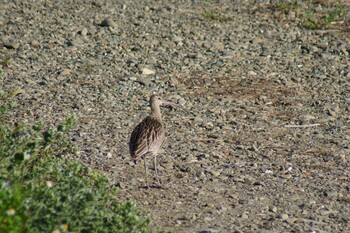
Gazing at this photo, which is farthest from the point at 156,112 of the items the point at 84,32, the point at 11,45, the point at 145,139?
the point at 84,32

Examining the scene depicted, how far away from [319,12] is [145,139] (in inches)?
358

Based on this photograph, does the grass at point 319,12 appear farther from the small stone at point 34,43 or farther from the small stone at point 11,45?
the small stone at point 11,45

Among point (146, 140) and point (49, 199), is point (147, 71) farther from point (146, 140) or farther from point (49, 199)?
point (49, 199)

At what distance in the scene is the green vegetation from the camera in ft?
22.5

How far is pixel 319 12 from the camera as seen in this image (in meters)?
18.3

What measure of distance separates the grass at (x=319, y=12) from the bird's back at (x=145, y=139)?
763 cm

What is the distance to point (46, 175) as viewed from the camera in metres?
8.45

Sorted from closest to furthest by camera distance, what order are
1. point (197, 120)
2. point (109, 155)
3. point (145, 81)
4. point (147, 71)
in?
point (109, 155) → point (197, 120) → point (145, 81) → point (147, 71)

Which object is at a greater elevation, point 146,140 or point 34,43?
point 34,43

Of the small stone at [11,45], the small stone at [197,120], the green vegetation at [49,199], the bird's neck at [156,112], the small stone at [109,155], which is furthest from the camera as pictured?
the small stone at [11,45]

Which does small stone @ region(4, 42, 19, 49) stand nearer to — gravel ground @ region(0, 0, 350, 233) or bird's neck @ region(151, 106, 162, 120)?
gravel ground @ region(0, 0, 350, 233)

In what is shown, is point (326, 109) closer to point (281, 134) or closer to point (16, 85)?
point (281, 134)

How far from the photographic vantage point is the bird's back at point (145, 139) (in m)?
10.1

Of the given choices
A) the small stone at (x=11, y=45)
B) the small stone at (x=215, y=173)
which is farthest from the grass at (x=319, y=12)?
the small stone at (x=215, y=173)
